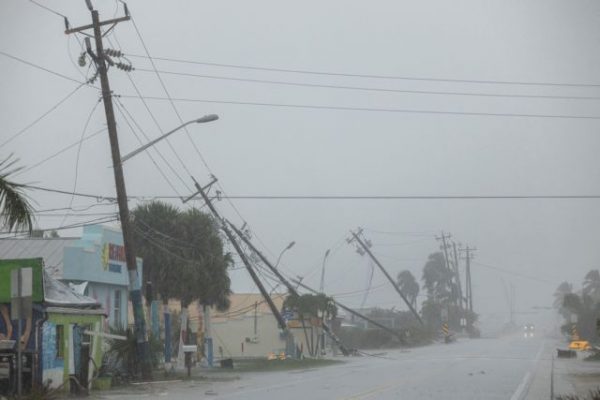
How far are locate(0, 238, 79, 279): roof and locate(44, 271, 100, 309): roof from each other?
Result: 9.15 metres

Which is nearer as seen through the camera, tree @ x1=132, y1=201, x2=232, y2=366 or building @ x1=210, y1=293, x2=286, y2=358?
tree @ x1=132, y1=201, x2=232, y2=366

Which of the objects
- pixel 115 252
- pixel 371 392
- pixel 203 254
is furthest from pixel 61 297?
pixel 203 254

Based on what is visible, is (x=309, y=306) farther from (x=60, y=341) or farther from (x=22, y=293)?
(x=22, y=293)

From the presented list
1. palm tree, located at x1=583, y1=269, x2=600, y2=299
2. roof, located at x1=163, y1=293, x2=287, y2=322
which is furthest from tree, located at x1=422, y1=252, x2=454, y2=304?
roof, located at x1=163, y1=293, x2=287, y2=322

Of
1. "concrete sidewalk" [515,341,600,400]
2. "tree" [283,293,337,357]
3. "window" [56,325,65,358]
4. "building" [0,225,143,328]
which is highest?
"building" [0,225,143,328]

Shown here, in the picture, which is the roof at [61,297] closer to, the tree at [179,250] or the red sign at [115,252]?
the red sign at [115,252]

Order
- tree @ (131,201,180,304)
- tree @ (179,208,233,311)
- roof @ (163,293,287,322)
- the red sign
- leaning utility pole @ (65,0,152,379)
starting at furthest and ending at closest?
roof @ (163,293,287,322)
tree @ (179,208,233,311)
tree @ (131,201,180,304)
the red sign
leaning utility pole @ (65,0,152,379)

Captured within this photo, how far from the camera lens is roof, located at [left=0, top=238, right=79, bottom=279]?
3491 centimetres

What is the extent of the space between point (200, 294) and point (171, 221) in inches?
168

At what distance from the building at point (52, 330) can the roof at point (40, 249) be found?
→ 917 cm

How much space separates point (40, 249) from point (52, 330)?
13.7m

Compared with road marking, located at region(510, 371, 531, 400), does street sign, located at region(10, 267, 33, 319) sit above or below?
above

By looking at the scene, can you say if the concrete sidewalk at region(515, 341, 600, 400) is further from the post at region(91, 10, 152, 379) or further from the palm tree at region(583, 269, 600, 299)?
the palm tree at region(583, 269, 600, 299)

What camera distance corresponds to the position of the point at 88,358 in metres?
23.4
